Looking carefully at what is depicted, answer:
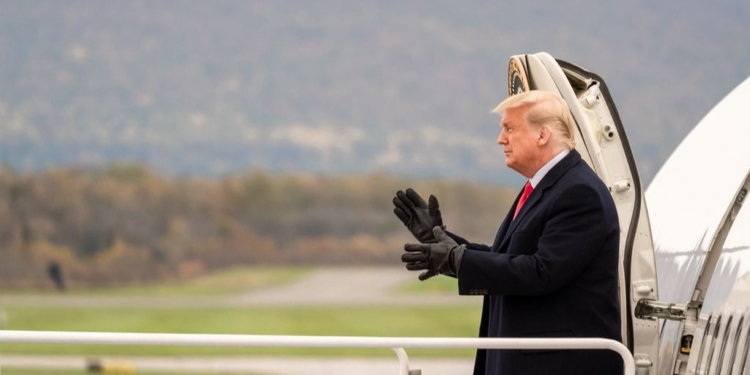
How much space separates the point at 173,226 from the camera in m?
49.2

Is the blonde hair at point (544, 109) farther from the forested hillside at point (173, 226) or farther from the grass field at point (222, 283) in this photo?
the grass field at point (222, 283)

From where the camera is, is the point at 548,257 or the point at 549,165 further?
the point at 549,165

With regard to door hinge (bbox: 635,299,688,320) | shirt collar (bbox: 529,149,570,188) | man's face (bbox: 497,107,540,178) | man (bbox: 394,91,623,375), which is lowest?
door hinge (bbox: 635,299,688,320)

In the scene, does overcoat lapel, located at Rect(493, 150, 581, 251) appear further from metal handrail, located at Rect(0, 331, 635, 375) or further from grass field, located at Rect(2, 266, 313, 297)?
grass field, located at Rect(2, 266, 313, 297)

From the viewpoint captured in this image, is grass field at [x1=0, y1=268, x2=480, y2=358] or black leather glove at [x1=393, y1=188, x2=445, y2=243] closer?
black leather glove at [x1=393, y1=188, x2=445, y2=243]

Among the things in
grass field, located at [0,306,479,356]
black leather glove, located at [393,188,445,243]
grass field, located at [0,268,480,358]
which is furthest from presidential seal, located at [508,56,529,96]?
grass field, located at [0,306,479,356]

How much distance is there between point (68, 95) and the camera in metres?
54.3

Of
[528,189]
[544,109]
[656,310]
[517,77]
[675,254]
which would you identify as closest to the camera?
[544,109]

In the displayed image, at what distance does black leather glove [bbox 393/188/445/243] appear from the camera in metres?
3.38

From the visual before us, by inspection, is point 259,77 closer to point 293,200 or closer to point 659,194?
point 293,200

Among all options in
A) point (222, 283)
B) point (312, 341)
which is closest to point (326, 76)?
point (222, 283)

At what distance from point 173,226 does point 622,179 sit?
4690cm

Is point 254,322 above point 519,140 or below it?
below

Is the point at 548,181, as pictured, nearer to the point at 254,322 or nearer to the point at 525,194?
the point at 525,194
